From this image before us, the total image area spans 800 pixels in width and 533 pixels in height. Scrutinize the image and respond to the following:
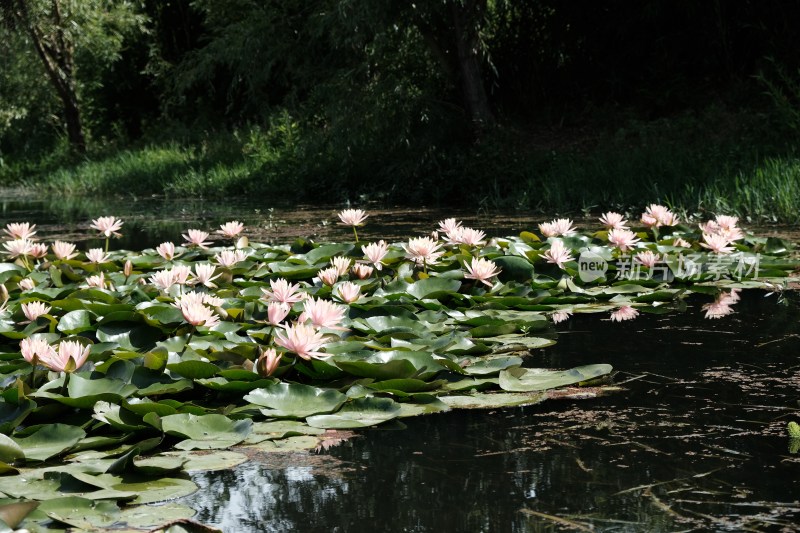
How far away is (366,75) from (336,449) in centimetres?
791

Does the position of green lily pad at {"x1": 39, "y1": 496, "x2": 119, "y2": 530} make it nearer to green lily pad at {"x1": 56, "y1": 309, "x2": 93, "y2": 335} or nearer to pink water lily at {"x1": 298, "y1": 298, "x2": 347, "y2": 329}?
pink water lily at {"x1": 298, "y1": 298, "x2": 347, "y2": 329}

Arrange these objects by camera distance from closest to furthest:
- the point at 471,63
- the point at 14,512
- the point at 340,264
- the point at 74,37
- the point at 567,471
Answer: the point at 14,512, the point at 567,471, the point at 340,264, the point at 471,63, the point at 74,37

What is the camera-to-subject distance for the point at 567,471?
1672 millimetres

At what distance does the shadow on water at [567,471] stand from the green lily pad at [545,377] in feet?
0.26

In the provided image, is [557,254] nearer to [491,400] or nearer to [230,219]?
[491,400]

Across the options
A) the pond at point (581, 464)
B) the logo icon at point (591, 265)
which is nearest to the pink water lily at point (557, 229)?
the logo icon at point (591, 265)

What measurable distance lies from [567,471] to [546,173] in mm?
6793

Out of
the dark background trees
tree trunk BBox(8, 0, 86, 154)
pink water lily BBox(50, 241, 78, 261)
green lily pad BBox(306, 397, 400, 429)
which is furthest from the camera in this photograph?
tree trunk BBox(8, 0, 86, 154)

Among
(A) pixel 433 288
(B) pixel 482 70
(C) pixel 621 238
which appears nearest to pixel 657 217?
(C) pixel 621 238

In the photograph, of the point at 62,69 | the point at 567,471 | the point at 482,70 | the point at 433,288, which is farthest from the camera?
the point at 62,69

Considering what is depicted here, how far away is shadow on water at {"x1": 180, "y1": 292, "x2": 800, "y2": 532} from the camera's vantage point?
147 cm

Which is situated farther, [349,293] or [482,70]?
[482,70]

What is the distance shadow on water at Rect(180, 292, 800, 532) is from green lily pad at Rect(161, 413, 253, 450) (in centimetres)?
12

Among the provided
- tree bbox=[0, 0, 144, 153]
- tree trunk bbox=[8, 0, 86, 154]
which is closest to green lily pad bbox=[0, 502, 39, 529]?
tree bbox=[0, 0, 144, 153]
